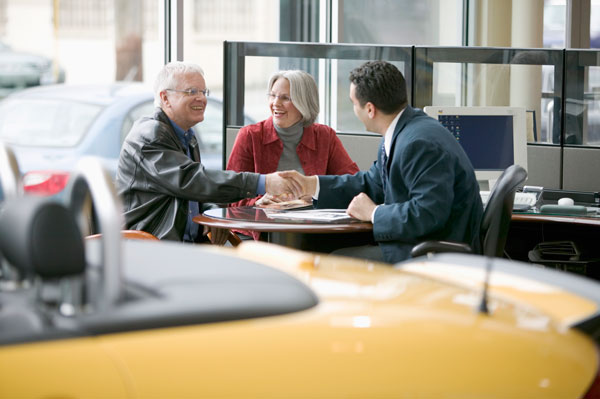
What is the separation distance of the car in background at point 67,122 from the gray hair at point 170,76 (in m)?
2.85

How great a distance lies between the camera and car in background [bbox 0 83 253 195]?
688cm

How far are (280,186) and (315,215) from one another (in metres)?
0.28

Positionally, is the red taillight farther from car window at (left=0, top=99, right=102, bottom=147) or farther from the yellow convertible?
the yellow convertible

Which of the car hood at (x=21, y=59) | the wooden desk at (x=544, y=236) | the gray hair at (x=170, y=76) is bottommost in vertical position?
the wooden desk at (x=544, y=236)

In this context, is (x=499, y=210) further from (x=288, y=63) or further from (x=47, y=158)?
(x=47, y=158)

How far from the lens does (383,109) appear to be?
3217 mm

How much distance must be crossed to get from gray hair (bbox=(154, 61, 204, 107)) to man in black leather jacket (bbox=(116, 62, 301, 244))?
0.06m

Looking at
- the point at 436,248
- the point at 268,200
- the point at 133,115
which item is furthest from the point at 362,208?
the point at 133,115

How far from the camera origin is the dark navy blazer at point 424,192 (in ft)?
9.85

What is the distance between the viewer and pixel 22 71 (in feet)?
22.5

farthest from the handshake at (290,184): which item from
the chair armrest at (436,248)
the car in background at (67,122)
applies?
the car in background at (67,122)

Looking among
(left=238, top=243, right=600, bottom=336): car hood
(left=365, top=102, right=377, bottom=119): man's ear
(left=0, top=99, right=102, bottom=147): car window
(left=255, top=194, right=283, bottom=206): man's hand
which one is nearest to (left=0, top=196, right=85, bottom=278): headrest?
(left=238, top=243, right=600, bottom=336): car hood

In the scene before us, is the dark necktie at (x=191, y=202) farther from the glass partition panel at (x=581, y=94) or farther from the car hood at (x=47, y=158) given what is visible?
the car hood at (x=47, y=158)

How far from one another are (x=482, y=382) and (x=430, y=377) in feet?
0.28
